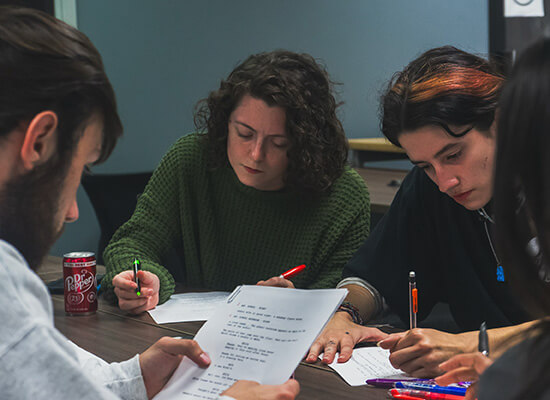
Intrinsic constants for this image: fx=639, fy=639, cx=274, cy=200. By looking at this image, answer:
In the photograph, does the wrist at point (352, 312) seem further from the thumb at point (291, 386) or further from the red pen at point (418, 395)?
the thumb at point (291, 386)

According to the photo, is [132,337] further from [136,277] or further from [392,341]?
[392,341]

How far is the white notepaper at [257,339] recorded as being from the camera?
1.00 m

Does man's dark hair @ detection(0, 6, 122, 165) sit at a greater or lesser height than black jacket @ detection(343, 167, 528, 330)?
greater

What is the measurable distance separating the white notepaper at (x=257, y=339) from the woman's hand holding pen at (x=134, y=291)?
44 centimetres

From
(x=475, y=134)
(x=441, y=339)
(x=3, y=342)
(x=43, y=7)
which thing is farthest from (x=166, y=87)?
(x=3, y=342)

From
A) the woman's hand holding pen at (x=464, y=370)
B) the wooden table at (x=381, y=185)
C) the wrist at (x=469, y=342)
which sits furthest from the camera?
the wooden table at (x=381, y=185)

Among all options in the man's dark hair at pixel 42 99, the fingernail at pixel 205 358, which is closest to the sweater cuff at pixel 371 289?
the fingernail at pixel 205 358

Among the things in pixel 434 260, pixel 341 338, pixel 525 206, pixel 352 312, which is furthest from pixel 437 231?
pixel 525 206

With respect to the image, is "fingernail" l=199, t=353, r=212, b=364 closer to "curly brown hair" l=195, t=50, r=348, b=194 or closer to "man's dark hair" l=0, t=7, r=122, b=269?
"man's dark hair" l=0, t=7, r=122, b=269

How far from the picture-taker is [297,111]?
5.80ft

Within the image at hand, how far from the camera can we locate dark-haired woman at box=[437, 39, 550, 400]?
60 cm

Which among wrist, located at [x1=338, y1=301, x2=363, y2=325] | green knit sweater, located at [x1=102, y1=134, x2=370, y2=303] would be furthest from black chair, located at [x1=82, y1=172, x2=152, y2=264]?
wrist, located at [x1=338, y1=301, x2=363, y2=325]

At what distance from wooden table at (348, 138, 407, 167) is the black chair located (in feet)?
5.80

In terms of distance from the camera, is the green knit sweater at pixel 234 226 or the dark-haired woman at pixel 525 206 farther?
the green knit sweater at pixel 234 226
